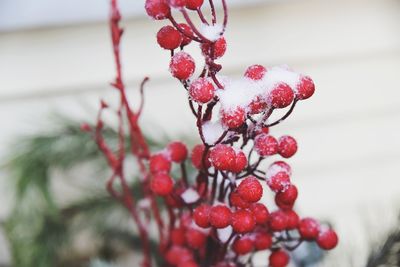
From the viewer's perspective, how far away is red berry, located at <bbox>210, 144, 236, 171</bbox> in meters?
0.34

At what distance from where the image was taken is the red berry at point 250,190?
355 millimetres

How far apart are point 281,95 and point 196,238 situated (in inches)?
6.4

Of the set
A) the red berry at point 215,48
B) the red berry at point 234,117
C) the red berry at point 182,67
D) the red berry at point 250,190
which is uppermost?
the red berry at point 215,48

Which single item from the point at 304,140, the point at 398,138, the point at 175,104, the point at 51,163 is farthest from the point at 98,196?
the point at 398,138

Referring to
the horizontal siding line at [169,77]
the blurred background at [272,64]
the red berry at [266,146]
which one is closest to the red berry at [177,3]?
the red berry at [266,146]

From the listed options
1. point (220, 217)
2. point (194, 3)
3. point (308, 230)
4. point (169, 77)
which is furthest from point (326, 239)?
point (169, 77)

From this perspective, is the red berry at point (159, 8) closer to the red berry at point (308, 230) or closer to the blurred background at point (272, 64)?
the red berry at point (308, 230)

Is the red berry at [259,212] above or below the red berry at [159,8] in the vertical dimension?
below

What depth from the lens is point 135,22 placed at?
33.5 inches

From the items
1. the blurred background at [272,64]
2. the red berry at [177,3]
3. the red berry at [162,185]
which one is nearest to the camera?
the red berry at [177,3]

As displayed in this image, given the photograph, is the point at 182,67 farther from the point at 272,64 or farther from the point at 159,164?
the point at 272,64

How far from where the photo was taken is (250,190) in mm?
356

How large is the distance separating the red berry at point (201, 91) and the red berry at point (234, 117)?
13mm

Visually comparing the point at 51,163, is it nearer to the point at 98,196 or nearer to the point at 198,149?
the point at 98,196
